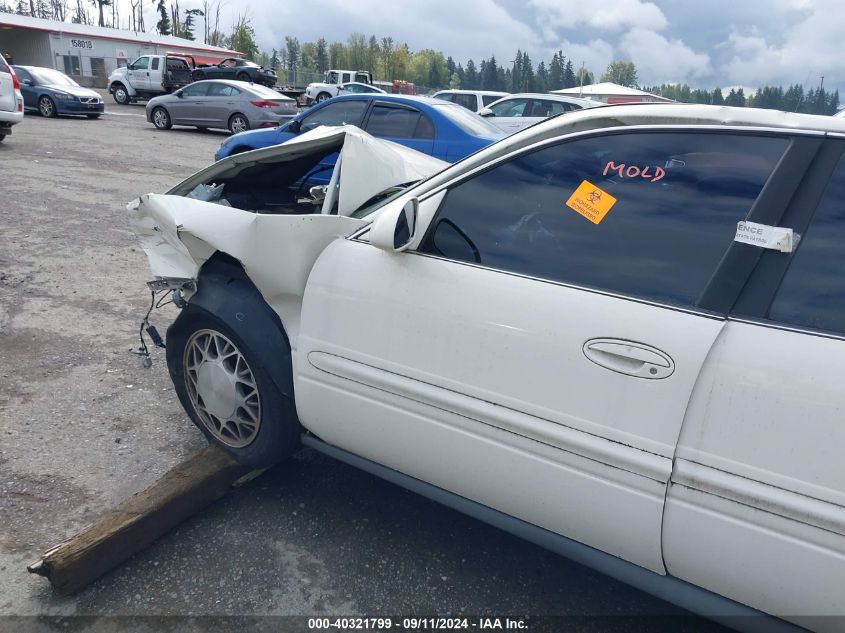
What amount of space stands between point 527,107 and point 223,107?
825 cm

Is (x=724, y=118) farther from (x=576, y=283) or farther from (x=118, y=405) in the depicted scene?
(x=118, y=405)

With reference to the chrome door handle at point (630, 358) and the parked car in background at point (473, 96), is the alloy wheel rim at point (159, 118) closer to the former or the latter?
the parked car in background at point (473, 96)

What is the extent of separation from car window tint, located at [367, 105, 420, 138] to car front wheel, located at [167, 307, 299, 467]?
6.33 meters

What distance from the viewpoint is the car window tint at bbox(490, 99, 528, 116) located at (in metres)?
15.7

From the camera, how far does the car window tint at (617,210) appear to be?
6.79 feet

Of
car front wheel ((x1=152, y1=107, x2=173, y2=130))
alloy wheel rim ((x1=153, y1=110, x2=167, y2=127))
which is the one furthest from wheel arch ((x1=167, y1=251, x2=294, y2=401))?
alloy wheel rim ((x1=153, y1=110, x2=167, y2=127))

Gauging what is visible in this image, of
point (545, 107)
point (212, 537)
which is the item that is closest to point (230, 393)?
point (212, 537)

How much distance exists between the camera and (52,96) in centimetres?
2012

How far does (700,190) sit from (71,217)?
7781mm

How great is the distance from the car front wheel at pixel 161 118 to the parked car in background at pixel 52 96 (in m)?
2.56

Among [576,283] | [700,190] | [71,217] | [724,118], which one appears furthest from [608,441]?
[71,217]

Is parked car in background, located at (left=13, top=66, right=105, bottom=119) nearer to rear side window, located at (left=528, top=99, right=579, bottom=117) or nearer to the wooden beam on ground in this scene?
rear side window, located at (left=528, top=99, right=579, bottom=117)

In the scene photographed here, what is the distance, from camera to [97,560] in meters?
2.59

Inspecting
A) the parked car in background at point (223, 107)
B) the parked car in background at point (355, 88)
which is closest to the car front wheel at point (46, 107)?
the parked car in background at point (223, 107)
